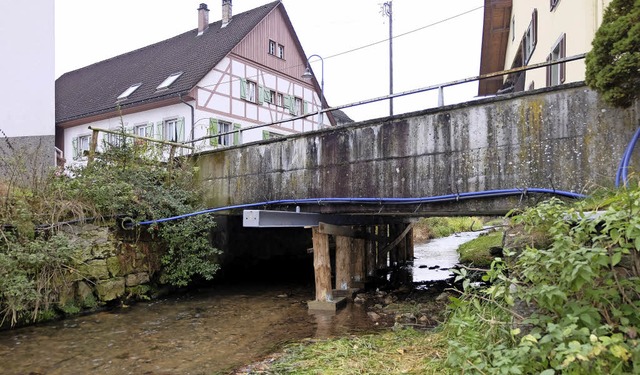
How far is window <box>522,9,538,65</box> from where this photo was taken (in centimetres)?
1297

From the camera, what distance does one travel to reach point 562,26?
9953 mm

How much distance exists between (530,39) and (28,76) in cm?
1551

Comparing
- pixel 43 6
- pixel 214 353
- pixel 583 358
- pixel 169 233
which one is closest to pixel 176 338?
pixel 214 353

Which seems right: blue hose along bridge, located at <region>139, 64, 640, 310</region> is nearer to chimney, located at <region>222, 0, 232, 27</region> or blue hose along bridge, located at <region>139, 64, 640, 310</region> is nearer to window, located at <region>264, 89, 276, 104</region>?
window, located at <region>264, 89, 276, 104</region>

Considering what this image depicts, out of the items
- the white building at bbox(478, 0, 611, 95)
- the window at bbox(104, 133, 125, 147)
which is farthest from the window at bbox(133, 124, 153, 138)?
the white building at bbox(478, 0, 611, 95)

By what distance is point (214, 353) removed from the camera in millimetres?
6926

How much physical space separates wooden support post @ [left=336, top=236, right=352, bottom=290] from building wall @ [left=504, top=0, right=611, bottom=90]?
6.19 meters

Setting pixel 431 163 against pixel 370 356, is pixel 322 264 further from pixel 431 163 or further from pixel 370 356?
pixel 370 356

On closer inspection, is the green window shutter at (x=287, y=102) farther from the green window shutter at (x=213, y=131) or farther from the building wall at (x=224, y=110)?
the green window shutter at (x=213, y=131)

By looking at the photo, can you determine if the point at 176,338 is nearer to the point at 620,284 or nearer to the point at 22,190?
the point at 22,190

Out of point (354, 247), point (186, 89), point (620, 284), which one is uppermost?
point (186, 89)

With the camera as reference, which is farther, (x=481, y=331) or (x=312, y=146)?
(x=312, y=146)

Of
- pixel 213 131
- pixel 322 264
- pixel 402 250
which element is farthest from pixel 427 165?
pixel 213 131

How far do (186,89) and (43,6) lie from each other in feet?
24.8
